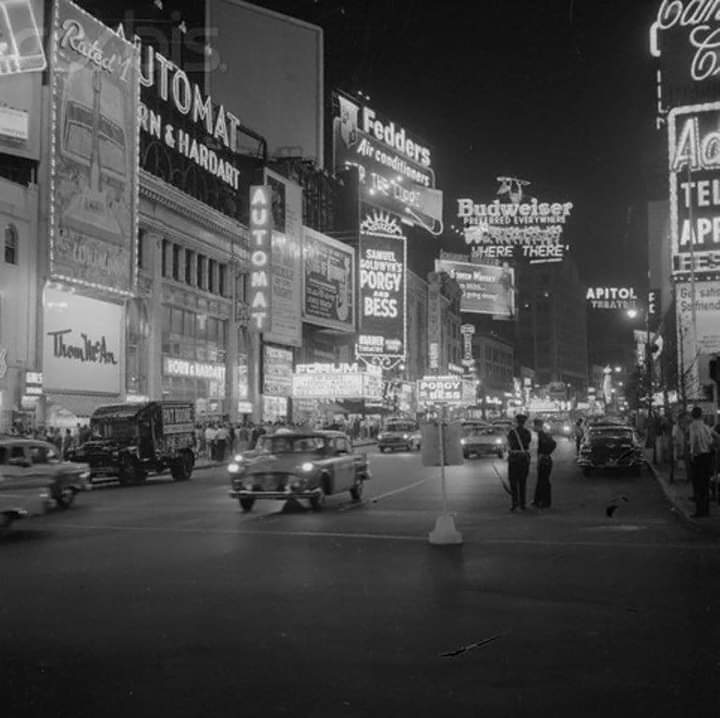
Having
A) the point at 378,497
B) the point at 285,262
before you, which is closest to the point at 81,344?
the point at 378,497

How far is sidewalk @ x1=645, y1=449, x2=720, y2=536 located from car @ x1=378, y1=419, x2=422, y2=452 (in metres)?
22.5

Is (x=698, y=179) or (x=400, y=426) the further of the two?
(x=400, y=426)

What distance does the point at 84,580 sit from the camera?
10461 mm

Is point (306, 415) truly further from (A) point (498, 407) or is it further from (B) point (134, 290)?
(A) point (498, 407)

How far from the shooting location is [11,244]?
36688 mm

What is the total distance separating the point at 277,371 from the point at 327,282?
32.7ft

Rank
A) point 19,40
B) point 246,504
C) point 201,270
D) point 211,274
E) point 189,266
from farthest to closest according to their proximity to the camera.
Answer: point 211,274 → point 201,270 → point 189,266 → point 19,40 → point 246,504

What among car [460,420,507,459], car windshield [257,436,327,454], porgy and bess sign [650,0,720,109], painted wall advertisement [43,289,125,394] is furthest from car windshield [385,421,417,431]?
car windshield [257,436,327,454]

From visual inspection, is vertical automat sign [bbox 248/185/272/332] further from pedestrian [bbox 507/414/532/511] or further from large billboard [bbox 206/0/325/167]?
pedestrian [bbox 507/414/532/511]

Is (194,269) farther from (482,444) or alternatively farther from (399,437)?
(482,444)

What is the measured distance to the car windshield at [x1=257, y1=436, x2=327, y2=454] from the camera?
19750mm

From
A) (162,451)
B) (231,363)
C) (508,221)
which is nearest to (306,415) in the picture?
(231,363)

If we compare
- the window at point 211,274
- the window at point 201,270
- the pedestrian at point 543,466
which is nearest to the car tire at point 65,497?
the pedestrian at point 543,466

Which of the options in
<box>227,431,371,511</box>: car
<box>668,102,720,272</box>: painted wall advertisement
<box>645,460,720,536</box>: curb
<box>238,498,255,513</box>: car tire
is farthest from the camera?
<box>668,102,720,272</box>: painted wall advertisement
